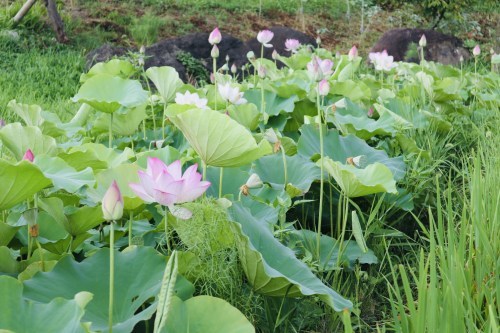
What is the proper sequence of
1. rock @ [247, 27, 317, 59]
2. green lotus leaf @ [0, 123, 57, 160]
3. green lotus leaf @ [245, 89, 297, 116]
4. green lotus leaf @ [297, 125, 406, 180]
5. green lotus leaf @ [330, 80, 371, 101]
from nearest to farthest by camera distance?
green lotus leaf @ [0, 123, 57, 160]
green lotus leaf @ [297, 125, 406, 180]
green lotus leaf @ [245, 89, 297, 116]
green lotus leaf @ [330, 80, 371, 101]
rock @ [247, 27, 317, 59]

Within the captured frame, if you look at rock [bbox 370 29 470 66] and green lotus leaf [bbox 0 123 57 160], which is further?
Result: rock [bbox 370 29 470 66]

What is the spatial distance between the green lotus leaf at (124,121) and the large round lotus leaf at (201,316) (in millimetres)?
1228

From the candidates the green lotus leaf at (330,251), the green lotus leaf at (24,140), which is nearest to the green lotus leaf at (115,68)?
the green lotus leaf at (24,140)

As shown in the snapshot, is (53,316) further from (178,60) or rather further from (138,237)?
(178,60)

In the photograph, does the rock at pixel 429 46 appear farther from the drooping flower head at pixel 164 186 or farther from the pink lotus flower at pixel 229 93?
the drooping flower head at pixel 164 186

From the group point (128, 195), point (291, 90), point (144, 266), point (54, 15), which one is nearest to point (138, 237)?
point (128, 195)

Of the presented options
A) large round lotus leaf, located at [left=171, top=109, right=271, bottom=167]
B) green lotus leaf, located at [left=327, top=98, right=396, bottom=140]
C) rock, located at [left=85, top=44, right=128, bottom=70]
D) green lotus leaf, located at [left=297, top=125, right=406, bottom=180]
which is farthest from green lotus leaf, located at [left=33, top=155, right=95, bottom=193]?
rock, located at [left=85, top=44, right=128, bottom=70]

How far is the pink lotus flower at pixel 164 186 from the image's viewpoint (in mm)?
990

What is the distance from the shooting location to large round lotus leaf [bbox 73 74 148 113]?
79.1 inches

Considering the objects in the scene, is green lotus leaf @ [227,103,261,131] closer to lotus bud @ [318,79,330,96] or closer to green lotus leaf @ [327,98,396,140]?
green lotus leaf @ [327,98,396,140]

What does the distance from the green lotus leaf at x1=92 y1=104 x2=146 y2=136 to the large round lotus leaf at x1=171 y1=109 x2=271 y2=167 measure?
34.0 inches

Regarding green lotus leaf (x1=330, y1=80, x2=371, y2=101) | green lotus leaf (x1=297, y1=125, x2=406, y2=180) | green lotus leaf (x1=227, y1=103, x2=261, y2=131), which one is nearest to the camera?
green lotus leaf (x1=297, y1=125, x2=406, y2=180)

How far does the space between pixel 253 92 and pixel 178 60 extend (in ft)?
10.8

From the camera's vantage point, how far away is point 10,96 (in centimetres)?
410
